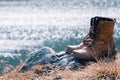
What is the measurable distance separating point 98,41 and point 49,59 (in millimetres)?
924

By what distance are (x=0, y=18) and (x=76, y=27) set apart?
25.3m

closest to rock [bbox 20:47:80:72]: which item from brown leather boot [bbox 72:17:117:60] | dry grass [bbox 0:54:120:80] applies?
brown leather boot [bbox 72:17:117:60]

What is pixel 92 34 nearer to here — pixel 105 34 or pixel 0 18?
pixel 105 34

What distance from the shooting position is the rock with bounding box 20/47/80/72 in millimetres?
6841

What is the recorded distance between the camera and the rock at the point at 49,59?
684 centimetres

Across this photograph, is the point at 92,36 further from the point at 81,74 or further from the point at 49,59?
the point at 81,74

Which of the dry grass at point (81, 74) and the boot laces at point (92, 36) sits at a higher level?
the boot laces at point (92, 36)

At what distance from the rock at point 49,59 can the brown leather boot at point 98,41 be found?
159mm

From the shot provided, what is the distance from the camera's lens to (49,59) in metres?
7.04

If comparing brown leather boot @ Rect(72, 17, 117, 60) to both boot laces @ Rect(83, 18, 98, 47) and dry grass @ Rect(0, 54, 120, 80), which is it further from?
dry grass @ Rect(0, 54, 120, 80)

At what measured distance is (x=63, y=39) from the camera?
46219mm

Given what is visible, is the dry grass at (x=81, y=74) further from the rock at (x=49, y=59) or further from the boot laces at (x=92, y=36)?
the boot laces at (x=92, y=36)

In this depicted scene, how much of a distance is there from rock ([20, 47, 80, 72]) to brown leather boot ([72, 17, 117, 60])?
6.3 inches

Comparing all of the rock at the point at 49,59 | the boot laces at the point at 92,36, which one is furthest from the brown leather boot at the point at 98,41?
the rock at the point at 49,59
